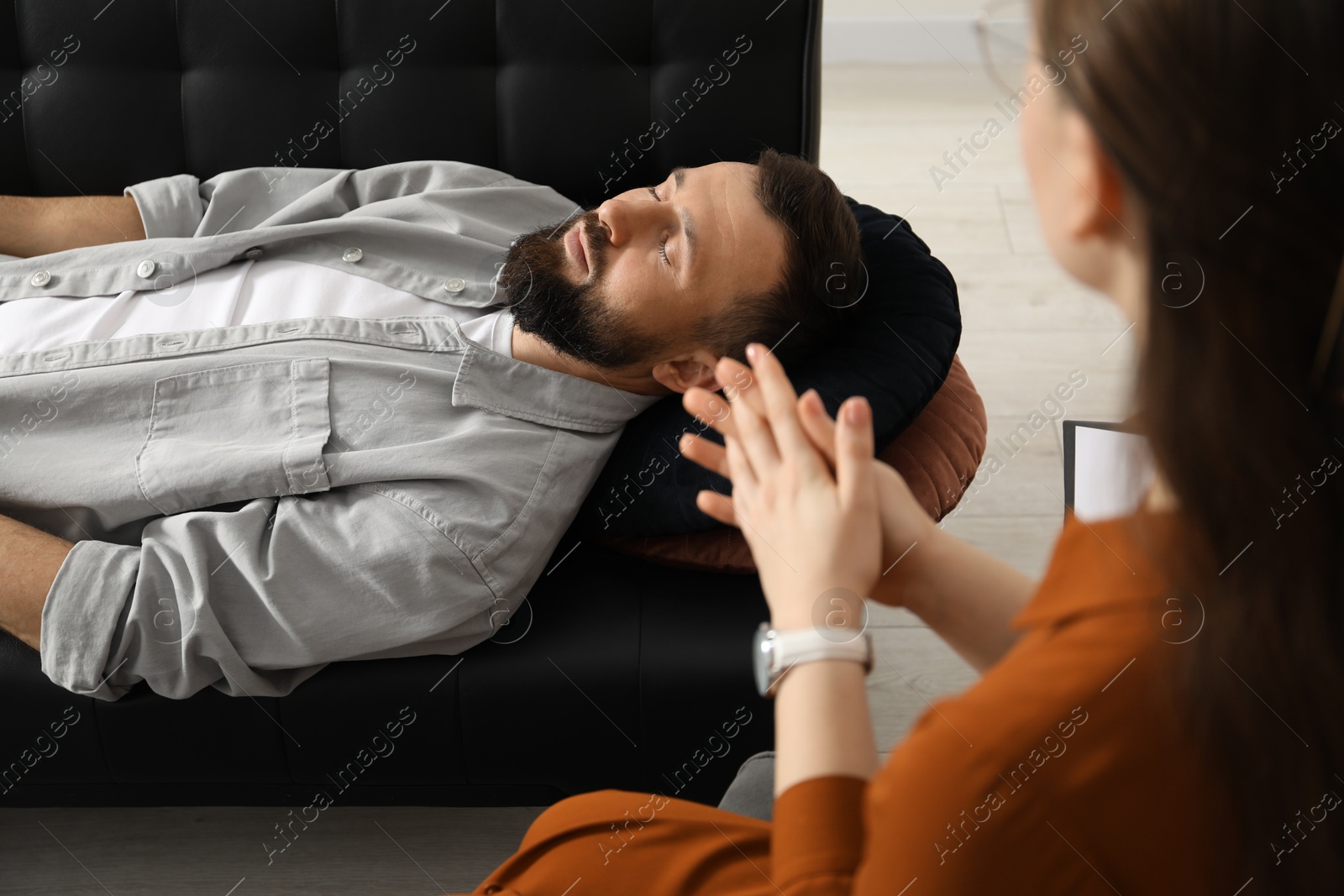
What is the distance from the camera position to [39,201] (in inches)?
65.7

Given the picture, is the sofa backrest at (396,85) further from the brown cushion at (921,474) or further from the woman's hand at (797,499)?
the woman's hand at (797,499)

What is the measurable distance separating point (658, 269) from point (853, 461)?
71 centimetres

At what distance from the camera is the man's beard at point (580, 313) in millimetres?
1428

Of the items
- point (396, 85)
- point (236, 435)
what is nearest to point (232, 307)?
point (236, 435)

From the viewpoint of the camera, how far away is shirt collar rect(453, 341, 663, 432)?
4.56ft

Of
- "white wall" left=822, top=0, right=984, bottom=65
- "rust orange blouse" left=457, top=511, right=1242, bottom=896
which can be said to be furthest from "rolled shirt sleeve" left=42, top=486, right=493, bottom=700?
"white wall" left=822, top=0, right=984, bottom=65

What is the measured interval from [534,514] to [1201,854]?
2.82 feet

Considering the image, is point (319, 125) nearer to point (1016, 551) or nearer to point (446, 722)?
point (446, 722)

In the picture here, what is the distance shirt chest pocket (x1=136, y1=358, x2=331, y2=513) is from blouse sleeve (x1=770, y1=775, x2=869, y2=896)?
81 cm

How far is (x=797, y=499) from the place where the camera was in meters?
0.78

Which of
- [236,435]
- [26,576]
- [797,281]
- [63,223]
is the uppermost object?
[797,281]

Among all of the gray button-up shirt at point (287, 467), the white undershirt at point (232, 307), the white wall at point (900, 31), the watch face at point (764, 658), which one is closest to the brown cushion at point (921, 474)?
the gray button-up shirt at point (287, 467)

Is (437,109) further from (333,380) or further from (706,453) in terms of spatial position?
(706,453)

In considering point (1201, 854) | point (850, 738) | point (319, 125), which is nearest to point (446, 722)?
point (850, 738)
